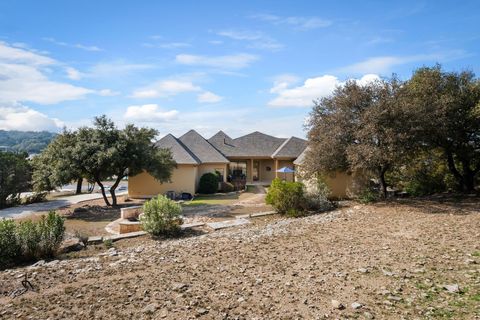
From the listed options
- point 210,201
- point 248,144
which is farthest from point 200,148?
point 210,201

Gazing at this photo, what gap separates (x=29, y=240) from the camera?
29.5ft

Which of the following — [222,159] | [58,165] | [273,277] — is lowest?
[273,277]

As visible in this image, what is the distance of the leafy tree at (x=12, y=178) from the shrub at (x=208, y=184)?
1223cm

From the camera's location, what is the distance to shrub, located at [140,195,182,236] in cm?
1141

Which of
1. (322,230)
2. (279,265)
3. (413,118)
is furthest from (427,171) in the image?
(279,265)

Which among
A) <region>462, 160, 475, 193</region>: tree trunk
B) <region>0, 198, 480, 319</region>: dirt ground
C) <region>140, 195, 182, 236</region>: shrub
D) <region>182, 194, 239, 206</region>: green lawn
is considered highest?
<region>462, 160, 475, 193</region>: tree trunk

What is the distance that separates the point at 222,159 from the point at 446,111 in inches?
710

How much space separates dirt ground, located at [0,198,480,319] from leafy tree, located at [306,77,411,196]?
4.11m

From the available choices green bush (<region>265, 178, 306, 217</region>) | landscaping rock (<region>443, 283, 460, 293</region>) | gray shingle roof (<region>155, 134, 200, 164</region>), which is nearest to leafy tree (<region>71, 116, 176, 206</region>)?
gray shingle roof (<region>155, 134, 200, 164</region>)

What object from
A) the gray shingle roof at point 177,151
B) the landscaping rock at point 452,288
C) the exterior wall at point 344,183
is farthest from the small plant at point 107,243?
the gray shingle roof at point 177,151

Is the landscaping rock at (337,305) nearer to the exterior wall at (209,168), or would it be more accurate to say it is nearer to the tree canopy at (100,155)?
the tree canopy at (100,155)

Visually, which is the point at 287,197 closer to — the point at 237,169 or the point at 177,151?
the point at 177,151

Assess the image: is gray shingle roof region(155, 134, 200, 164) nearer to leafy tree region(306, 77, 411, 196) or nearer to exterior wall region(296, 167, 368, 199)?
exterior wall region(296, 167, 368, 199)

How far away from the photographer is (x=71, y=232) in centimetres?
1298
